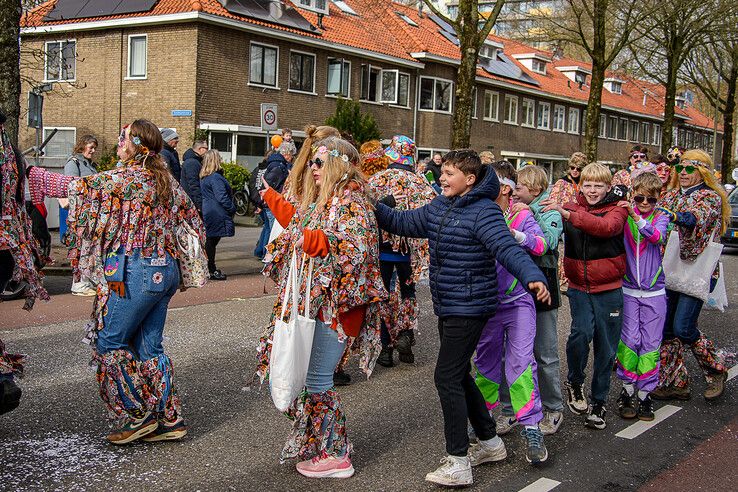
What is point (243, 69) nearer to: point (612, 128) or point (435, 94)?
point (435, 94)

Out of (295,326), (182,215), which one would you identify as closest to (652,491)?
(295,326)

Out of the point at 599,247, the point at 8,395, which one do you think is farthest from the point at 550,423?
the point at 8,395

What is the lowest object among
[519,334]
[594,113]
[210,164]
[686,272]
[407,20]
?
[519,334]

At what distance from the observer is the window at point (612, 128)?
5456 centimetres

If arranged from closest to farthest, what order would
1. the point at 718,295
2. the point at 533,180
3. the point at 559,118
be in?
the point at 533,180 → the point at 718,295 → the point at 559,118

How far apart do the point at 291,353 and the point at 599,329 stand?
2.51 meters

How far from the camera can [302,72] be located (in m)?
29.9

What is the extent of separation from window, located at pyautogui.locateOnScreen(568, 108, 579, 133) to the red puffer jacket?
45414 millimetres

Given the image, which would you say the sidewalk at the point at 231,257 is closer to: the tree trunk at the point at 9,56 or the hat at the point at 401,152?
the tree trunk at the point at 9,56

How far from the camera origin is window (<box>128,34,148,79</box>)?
27250 millimetres

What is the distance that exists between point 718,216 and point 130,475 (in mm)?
4951

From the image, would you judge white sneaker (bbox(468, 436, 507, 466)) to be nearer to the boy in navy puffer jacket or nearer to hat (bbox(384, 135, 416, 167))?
the boy in navy puffer jacket

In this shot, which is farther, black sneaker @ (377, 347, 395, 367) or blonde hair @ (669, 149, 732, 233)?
black sneaker @ (377, 347, 395, 367)

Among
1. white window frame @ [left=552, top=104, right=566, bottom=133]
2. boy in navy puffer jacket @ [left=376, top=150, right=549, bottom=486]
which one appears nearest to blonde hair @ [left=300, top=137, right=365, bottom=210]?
boy in navy puffer jacket @ [left=376, top=150, right=549, bottom=486]
